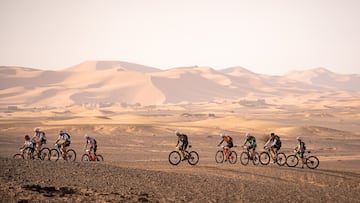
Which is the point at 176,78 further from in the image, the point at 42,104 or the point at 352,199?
the point at 352,199

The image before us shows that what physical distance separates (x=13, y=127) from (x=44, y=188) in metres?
41.7

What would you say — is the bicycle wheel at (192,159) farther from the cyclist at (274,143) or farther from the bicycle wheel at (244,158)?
the cyclist at (274,143)

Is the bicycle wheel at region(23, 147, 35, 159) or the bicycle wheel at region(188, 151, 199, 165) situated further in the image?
the bicycle wheel at region(188, 151, 199, 165)

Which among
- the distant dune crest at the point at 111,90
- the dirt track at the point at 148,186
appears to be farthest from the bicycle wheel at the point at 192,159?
the distant dune crest at the point at 111,90

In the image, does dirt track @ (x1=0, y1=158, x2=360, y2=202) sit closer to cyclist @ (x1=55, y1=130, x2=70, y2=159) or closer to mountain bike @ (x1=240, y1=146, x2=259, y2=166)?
mountain bike @ (x1=240, y1=146, x2=259, y2=166)

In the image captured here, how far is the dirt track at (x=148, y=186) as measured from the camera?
12.6 meters

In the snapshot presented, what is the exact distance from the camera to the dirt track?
12.6 m

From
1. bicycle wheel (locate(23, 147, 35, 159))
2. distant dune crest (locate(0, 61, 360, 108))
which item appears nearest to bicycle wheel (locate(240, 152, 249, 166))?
bicycle wheel (locate(23, 147, 35, 159))

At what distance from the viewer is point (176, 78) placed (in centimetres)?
19288

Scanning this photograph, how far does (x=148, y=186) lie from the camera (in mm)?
14625

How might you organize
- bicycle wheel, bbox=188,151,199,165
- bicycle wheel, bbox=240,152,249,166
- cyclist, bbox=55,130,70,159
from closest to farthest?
cyclist, bbox=55,130,70,159, bicycle wheel, bbox=188,151,199,165, bicycle wheel, bbox=240,152,249,166

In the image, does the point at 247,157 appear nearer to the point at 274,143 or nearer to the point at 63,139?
the point at 274,143

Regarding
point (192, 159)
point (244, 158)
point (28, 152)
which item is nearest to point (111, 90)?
point (244, 158)

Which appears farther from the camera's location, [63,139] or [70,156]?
[70,156]
